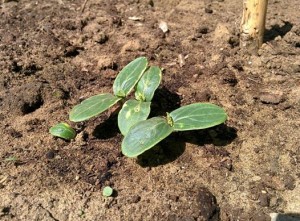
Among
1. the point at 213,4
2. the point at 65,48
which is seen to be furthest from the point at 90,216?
the point at 213,4

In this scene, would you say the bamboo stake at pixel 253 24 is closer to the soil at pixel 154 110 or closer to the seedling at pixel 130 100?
the soil at pixel 154 110

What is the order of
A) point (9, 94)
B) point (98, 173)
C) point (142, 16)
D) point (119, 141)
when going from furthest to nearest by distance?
point (142, 16) < point (9, 94) < point (119, 141) < point (98, 173)

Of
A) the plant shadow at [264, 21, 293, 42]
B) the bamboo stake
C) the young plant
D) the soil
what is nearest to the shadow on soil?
the soil

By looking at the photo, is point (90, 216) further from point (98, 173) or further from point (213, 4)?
point (213, 4)

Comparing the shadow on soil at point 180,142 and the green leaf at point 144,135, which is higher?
the green leaf at point 144,135

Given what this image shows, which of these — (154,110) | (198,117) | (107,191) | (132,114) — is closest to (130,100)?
(132,114)

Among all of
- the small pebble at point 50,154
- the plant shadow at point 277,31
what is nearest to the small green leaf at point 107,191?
the small pebble at point 50,154

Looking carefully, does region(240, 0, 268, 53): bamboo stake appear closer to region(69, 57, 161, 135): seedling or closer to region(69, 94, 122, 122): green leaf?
region(69, 57, 161, 135): seedling
